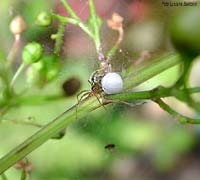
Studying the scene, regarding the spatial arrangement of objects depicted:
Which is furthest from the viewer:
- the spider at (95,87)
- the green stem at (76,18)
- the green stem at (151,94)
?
the green stem at (76,18)

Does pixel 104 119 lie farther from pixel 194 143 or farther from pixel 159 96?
pixel 194 143

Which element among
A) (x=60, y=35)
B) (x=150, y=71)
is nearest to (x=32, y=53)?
(x=60, y=35)

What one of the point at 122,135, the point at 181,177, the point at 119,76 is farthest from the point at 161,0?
the point at 181,177

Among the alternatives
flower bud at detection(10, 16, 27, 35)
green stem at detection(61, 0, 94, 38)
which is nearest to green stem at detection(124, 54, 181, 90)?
green stem at detection(61, 0, 94, 38)

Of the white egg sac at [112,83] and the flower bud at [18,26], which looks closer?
the white egg sac at [112,83]

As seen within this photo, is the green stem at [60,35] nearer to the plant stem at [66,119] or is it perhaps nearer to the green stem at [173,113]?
the plant stem at [66,119]

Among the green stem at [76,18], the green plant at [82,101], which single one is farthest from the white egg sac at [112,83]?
the green stem at [76,18]

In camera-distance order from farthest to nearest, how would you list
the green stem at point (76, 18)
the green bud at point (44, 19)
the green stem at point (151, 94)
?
the green bud at point (44, 19) < the green stem at point (76, 18) < the green stem at point (151, 94)

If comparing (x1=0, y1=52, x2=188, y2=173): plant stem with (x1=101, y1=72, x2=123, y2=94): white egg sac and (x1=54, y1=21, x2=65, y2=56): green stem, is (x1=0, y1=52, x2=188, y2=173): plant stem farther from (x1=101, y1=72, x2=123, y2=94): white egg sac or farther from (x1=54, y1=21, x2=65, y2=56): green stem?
(x1=54, y1=21, x2=65, y2=56): green stem
